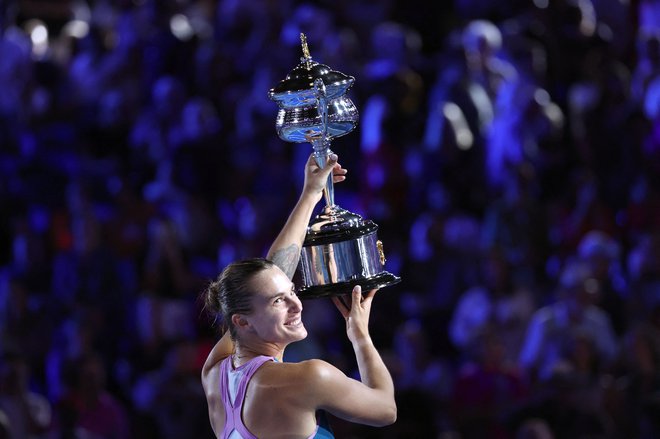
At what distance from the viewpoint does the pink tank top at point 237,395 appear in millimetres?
3699

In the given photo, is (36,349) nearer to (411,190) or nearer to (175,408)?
(175,408)

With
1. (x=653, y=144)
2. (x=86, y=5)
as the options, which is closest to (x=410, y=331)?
(x=653, y=144)

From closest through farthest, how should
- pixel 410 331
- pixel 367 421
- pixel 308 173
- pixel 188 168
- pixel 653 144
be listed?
pixel 367 421, pixel 308 173, pixel 410 331, pixel 653 144, pixel 188 168

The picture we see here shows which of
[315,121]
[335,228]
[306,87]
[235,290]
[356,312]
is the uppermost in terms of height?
[306,87]

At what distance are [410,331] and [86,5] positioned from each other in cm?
534

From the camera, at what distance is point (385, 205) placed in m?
8.10

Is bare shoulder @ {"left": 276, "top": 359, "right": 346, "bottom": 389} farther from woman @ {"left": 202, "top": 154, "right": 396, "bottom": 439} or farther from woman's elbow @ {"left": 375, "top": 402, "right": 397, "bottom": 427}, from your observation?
woman's elbow @ {"left": 375, "top": 402, "right": 397, "bottom": 427}

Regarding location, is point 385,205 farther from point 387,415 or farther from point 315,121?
point 387,415

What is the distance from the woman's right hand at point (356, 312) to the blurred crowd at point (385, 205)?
2.71 m

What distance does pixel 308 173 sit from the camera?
4207 millimetres

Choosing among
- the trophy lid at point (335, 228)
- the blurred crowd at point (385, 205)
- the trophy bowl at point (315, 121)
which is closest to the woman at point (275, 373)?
the trophy lid at point (335, 228)

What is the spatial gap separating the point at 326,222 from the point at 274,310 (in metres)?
0.53

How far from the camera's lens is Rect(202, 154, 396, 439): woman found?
362 cm

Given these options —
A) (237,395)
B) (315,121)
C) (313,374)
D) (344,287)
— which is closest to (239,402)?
(237,395)
